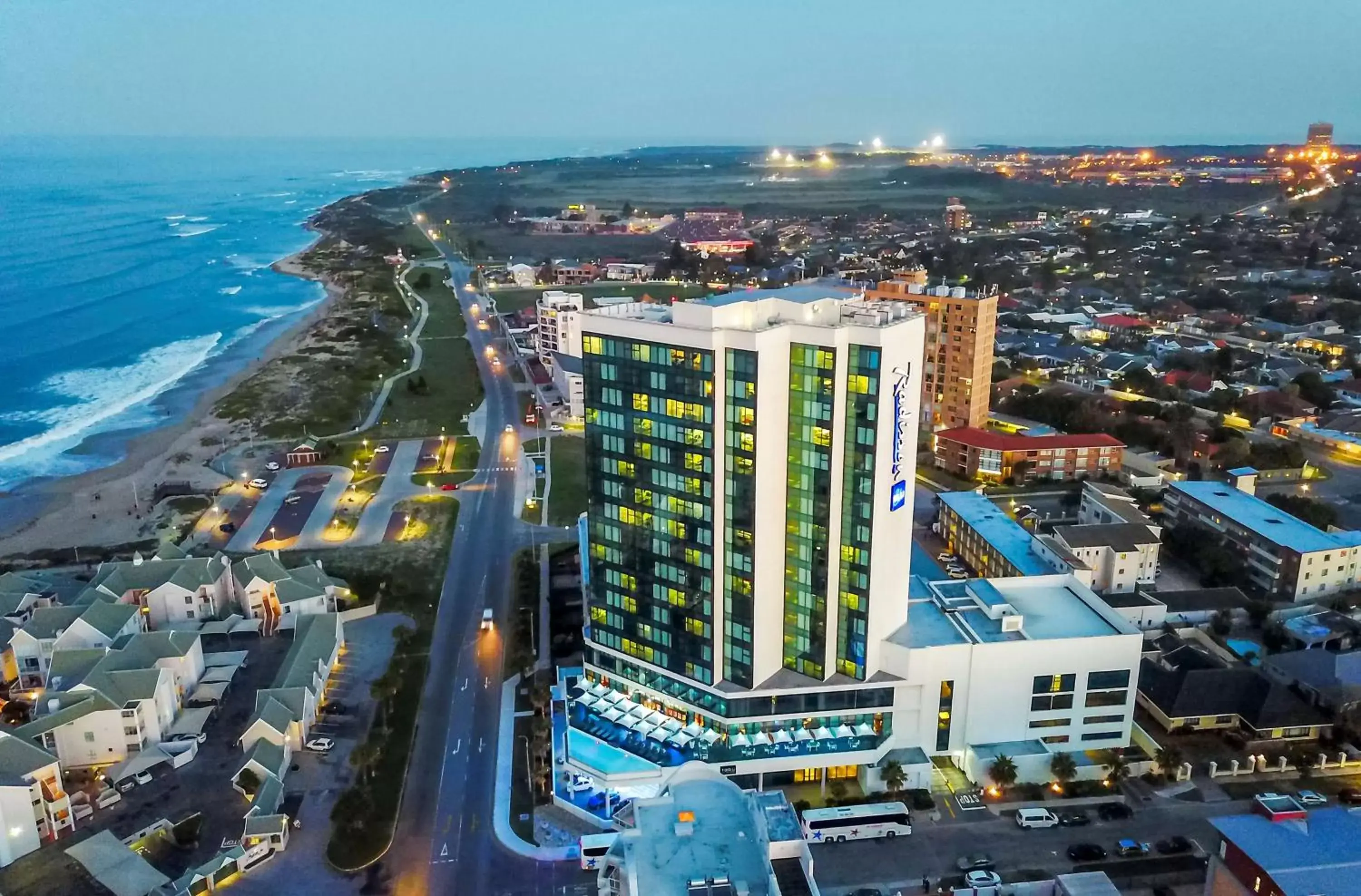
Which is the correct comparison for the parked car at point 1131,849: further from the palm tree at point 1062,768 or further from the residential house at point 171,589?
the residential house at point 171,589

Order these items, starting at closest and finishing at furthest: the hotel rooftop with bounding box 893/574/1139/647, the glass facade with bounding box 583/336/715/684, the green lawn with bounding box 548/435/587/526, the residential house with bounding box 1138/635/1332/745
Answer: the glass facade with bounding box 583/336/715/684 → the hotel rooftop with bounding box 893/574/1139/647 → the residential house with bounding box 1138/635/1332/745 → the green lawn with bounding box 548/435/587/526

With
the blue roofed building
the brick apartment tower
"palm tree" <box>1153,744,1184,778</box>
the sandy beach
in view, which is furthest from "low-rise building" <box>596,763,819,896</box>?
the brick apartment tower

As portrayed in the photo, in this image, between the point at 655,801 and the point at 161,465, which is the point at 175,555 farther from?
the point at 655,801

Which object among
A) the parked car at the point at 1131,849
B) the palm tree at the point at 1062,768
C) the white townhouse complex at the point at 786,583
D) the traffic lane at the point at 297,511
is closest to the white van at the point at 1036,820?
the palm tree at the point at 1062,768

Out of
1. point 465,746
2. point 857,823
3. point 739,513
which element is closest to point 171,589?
point 465,746

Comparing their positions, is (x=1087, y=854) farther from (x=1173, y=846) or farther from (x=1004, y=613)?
(x=1004, y=613)

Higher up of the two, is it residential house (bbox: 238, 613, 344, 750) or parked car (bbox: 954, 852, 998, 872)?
residential house (bbox: 238, 613, 344, 750)

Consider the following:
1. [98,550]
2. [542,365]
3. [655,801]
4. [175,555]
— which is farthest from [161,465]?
[655,801]

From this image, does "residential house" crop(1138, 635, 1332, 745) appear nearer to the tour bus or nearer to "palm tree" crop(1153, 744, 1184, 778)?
"palm tree" crop(1153, 744, 1184, 778)
